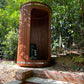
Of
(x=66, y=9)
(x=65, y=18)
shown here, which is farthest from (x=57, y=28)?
(x=66, y=9)

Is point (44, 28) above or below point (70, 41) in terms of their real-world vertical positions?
above

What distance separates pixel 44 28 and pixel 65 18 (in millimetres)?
1487

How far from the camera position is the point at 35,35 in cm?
669

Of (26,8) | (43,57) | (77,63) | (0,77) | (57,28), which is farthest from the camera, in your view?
(57,28)

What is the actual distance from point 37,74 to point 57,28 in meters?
3.99

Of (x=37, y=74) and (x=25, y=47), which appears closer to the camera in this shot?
(x=37, y=74)

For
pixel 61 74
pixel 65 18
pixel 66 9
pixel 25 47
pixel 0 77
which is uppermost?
pixel 66 9

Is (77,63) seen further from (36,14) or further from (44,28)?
(36,14)

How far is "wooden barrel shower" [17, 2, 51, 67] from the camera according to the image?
4.58 metres

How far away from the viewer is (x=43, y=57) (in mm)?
6320

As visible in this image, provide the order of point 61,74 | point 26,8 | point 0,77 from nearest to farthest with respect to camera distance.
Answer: point 61,74, point 0,77, point 26,8

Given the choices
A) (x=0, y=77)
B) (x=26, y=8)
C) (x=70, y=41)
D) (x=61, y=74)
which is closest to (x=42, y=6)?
(x=26, y=8)

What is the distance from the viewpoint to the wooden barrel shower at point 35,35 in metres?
4.58

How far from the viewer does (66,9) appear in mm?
6523
